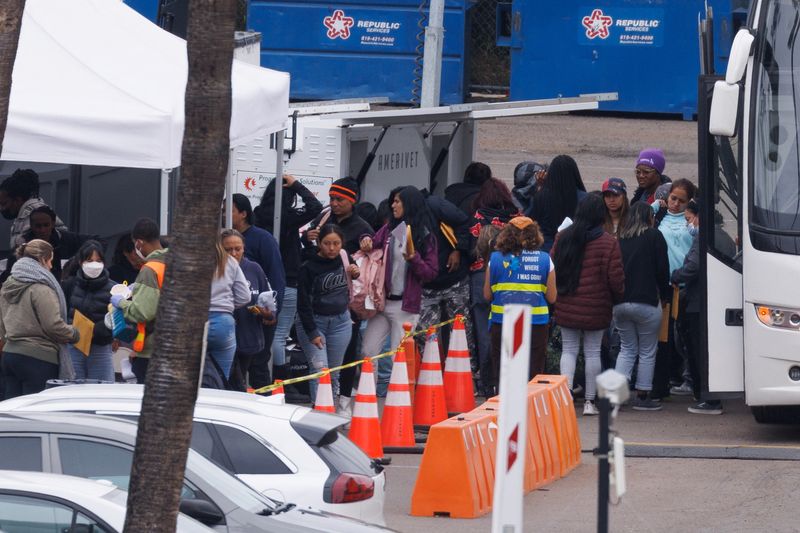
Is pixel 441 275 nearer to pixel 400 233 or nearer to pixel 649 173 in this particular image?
pixel 400 233

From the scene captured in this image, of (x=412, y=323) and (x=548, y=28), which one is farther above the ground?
(x=548, y=28)

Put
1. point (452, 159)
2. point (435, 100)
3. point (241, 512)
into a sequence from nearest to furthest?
point (241, 512) < point (452, 159) < point (435, 100)

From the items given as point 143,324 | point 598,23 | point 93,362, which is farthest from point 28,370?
point 598,23

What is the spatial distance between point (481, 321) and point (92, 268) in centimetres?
415

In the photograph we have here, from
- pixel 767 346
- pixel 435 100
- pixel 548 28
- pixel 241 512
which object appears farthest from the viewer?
pixel 548 28

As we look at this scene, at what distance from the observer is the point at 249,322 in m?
10.6

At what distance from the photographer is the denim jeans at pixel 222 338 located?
9828 mm

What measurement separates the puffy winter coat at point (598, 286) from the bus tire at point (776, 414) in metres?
1.44

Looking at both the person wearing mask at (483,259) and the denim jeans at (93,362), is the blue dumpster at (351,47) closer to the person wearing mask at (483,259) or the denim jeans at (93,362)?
the person wearing mask at (483,259)

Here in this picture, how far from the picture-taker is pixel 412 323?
1221 centimetres

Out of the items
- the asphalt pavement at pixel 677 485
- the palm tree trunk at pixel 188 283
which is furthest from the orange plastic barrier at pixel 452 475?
the palm tree trunk at pixel 188 283

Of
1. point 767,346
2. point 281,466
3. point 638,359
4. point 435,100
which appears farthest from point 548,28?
point 281,466

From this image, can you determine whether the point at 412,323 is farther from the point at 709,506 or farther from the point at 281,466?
the point at 281,466

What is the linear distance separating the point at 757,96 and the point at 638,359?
288 cm
